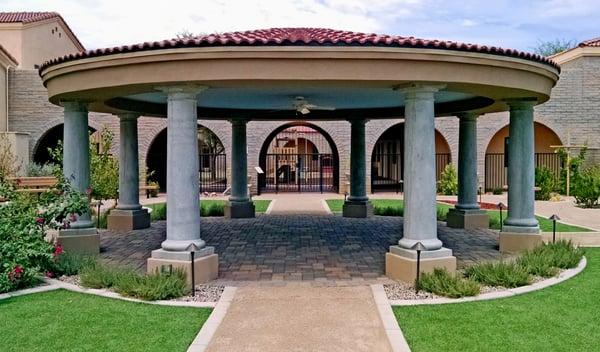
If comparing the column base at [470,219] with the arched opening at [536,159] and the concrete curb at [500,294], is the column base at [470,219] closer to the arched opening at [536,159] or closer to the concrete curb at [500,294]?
the concrete curb at [500,294]

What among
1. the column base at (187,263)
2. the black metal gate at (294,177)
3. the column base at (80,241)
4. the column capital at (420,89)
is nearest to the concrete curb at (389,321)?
the column base at (187,263)

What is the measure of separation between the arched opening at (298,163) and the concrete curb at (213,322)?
22.2 metres

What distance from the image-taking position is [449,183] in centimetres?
2808

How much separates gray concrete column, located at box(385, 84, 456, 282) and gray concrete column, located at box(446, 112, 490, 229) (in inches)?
239

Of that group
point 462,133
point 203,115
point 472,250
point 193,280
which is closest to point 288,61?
point 193,280

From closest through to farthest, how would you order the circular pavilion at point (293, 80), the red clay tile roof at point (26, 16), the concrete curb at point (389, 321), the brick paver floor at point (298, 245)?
the concrete curb at point (389, 321) → the circular pavilion at point (293, 80) → the brick paver floor at point (298, 245) → the red clay tile roof at point (26, 16)

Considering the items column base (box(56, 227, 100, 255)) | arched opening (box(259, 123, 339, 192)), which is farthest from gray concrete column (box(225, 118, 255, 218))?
arched opening (box(259, 123, 339, 192))

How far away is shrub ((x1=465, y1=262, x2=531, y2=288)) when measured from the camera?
8.49 metres

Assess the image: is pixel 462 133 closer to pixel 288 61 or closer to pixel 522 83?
pixel 522 83

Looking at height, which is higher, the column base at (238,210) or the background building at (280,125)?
the background building at (280,125)

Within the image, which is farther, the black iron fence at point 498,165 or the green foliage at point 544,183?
the black iron fence at point 498,165

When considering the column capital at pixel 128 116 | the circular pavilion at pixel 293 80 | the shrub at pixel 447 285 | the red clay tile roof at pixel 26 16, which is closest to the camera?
the shrub at pixel 447 285

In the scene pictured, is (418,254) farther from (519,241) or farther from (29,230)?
(29,230)

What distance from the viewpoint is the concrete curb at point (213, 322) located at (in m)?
5.96
